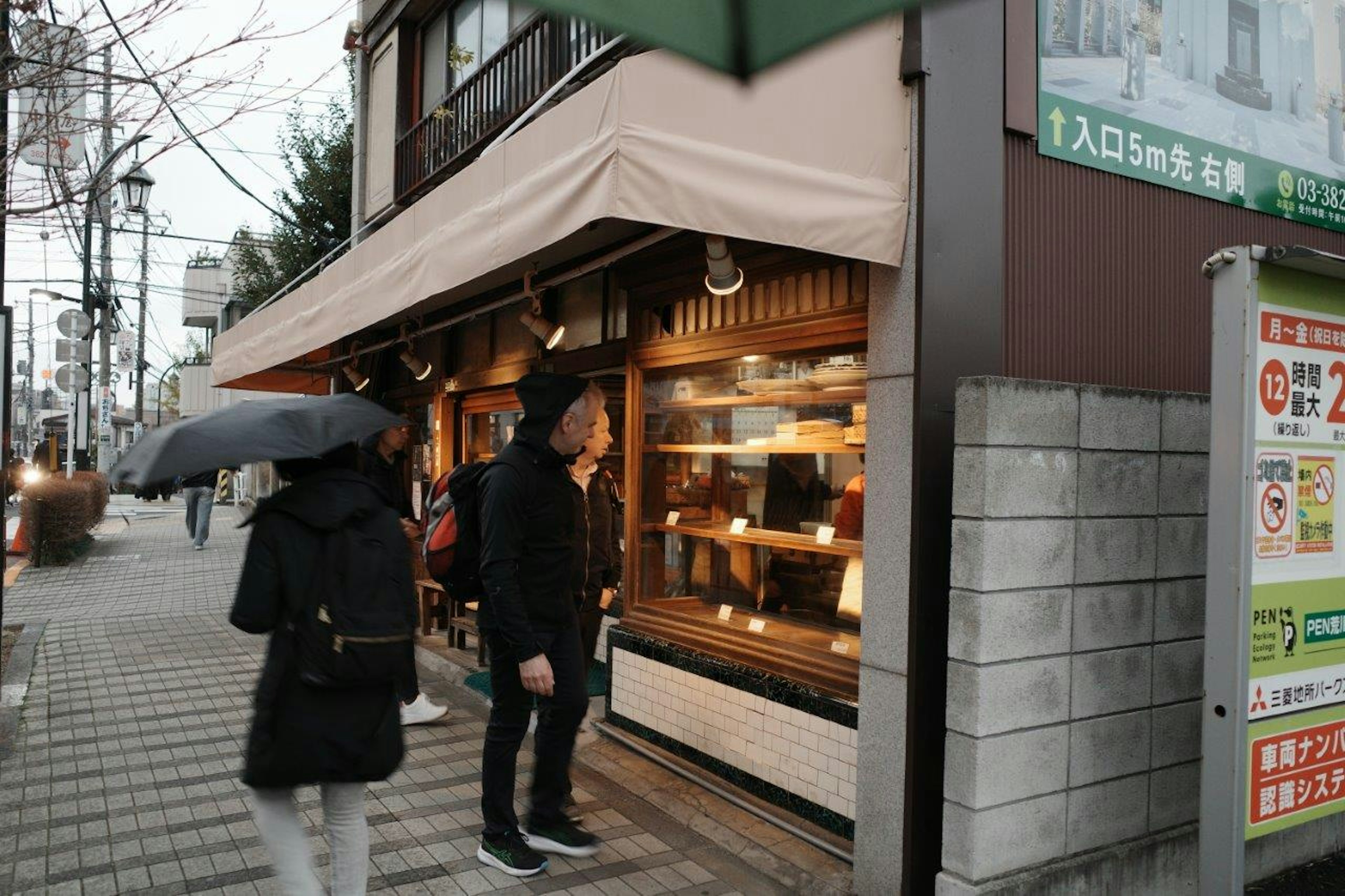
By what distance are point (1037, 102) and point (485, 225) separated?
253 centimetres

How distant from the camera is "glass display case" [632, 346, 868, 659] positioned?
4766 millimetres

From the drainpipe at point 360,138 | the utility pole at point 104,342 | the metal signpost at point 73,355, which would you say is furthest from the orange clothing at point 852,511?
the metal signpost at point 73,355

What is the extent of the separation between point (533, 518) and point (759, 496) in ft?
5.94

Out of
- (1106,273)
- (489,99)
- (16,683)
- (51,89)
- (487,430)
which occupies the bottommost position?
(16,683)

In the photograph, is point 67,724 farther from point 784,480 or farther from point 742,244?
point 742,244

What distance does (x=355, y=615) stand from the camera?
2.84 metres

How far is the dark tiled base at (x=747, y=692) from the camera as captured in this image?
427cm

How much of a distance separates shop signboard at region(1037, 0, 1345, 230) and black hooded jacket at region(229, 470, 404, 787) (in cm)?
344

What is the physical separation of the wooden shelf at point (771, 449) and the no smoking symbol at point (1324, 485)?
1.68 meters

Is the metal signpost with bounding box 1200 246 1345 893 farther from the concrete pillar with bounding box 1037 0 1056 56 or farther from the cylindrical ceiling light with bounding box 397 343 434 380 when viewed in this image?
the cylindrical ceiling light with bounding box 397 343 434 380

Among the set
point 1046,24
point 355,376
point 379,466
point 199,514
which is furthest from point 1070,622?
point 199,514

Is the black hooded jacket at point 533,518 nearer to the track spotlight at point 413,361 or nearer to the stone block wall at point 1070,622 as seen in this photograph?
the stone block wall at point 1070,622

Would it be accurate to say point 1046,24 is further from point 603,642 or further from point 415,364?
point 415,364

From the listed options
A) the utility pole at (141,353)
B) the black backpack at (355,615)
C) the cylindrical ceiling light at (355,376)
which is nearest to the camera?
the black backpack at (355,615)
